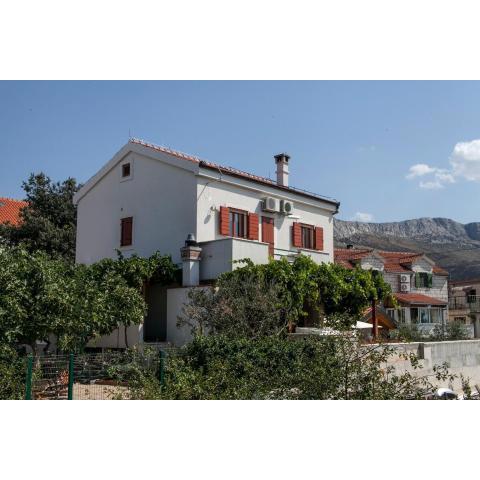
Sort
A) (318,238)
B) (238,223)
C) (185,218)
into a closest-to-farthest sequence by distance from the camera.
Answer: (185,218)
(238,223)
(318,238)

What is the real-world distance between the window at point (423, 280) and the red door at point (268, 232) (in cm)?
2406

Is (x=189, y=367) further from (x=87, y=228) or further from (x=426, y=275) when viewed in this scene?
(x=426, y=275)

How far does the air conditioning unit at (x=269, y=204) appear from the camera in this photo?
21.6 meters

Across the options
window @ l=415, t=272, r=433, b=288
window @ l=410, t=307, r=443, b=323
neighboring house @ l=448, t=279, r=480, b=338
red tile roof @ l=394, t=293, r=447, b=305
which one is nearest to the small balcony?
red tile roof @ l=394, t=293, r=447, b=305

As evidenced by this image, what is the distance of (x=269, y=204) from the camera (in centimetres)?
2162

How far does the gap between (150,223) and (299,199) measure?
20.0 ft

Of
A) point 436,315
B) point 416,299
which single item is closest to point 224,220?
point 416,299

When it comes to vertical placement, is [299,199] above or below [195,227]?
above

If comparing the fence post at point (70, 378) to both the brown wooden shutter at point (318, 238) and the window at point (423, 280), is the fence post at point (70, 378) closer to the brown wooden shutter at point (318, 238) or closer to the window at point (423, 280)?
the brown wooden shutter at point (318, 238)

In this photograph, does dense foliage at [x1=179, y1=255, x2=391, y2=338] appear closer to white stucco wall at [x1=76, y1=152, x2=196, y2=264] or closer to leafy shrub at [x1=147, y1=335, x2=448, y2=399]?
leafy shrub at [x1=147, y1=335, x2=448, y2=399]

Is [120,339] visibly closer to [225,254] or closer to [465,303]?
[225,254]

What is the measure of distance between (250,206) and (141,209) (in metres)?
4.03
